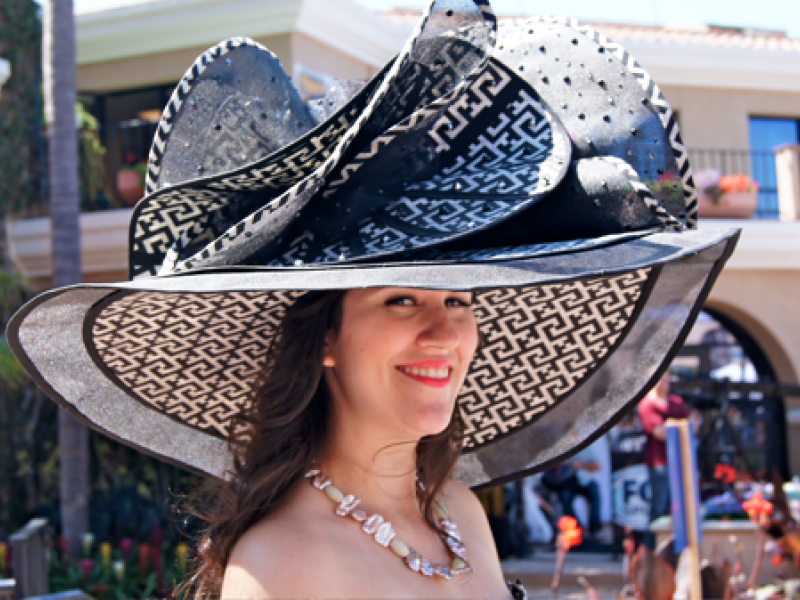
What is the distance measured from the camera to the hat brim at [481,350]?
1.11 m

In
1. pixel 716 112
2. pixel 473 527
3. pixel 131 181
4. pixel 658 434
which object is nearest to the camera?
pixel 473 527

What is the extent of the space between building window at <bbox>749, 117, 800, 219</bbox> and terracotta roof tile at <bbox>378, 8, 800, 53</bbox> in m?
1.12

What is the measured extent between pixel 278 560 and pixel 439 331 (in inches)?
17.7

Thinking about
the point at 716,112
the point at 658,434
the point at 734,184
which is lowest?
the point at 658,434

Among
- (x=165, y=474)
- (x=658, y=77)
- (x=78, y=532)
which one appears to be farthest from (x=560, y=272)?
(x=658, y=77)

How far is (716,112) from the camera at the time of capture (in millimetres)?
12039

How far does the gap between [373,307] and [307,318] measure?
15cm

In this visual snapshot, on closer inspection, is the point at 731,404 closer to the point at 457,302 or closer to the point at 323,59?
the point at 323,59

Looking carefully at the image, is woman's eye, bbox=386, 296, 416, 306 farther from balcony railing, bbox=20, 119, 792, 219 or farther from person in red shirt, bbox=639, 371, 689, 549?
balcony railing, bbox=20, 119, 792, 219

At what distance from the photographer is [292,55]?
29.6ft

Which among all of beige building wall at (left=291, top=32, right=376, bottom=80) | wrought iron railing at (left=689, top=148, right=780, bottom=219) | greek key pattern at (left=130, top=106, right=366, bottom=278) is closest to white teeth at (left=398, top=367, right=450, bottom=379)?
greek key pattern at (left=130, top=106, right=366, bottom=278)

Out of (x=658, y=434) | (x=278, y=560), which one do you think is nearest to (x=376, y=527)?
(x=278, y=560)

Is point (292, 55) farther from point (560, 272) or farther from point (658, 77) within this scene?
point (560, 272)

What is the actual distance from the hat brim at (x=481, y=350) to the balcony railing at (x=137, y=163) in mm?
7095
